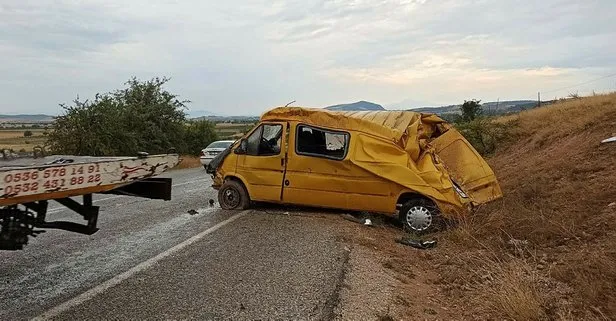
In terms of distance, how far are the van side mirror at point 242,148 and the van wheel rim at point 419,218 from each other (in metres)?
3.40

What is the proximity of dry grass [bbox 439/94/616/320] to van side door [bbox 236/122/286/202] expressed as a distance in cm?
330

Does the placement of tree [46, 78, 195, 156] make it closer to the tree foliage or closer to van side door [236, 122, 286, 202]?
the tree foliage

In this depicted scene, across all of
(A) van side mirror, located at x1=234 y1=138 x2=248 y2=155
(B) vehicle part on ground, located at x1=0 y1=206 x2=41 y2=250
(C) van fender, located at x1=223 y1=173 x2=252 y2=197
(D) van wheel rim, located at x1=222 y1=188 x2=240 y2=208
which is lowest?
(D) van wheel rim, located at x1=222 y1=188 x2=240 y2=208

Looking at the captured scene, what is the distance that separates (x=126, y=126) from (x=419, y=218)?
30.2 meters

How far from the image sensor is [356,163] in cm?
942

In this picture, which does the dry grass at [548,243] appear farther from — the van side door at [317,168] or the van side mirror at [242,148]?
the van side mirror at [242,148]

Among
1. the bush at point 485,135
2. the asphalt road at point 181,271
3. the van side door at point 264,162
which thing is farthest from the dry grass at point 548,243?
the bush at point 485,135

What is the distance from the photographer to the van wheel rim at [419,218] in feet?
30.1

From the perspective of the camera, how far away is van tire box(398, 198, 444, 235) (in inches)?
360

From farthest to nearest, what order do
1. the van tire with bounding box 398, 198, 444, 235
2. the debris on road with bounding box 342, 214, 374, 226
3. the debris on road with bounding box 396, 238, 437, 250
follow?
1. the debris on road with bounding box 342, 214, 374, 226
2. the van tire with bounding box 398, 198, 444, 235
3. the debris on road with bounding box 396, 238, 437, 250

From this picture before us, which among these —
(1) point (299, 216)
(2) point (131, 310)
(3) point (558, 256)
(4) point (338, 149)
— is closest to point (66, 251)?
(2) point (131, 310)

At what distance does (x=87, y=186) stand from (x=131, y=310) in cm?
124

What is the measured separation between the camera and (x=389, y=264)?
23.2 feet

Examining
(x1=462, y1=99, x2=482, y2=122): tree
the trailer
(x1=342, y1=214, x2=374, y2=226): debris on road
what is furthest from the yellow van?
(x1=462, y1=99, x2=482, y2=122): tree
